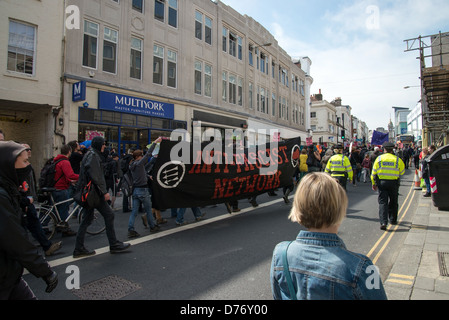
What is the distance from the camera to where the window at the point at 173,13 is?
1825cm

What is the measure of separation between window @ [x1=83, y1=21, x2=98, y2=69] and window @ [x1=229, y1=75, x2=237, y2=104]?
11688 mm

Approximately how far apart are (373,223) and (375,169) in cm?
136

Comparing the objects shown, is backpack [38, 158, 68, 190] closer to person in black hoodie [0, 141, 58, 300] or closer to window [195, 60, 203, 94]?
person in black hoodie [0, 141, 58, 300]

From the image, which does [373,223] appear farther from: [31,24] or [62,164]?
[31,24]

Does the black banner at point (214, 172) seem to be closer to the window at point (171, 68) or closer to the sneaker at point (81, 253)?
the sneaker at point (81, 253)

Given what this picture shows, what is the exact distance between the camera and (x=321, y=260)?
57.9 inches

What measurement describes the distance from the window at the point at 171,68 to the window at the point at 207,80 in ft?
10.0

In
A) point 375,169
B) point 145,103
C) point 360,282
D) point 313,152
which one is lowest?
point 360,282

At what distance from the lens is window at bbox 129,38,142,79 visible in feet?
53.0

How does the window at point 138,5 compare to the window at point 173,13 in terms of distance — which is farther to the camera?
the window at point 173,13

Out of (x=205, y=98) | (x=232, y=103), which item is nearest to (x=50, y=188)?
(x=205, y=98)

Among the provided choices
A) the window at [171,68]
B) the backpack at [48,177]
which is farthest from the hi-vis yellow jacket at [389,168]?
the window at [171,68]

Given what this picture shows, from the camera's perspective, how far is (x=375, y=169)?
683 cm

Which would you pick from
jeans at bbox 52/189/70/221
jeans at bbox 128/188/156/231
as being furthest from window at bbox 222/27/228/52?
jeans at bbox 52/189/70/221
